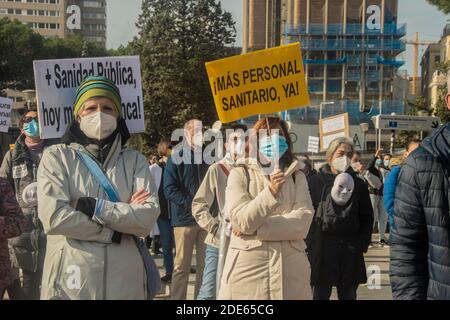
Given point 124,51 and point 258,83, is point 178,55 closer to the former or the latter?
point 124,51

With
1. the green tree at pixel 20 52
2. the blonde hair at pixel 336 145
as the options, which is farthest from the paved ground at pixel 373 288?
the green tree at pixel 20 52

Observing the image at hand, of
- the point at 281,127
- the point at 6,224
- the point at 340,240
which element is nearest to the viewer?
the point at 6,224

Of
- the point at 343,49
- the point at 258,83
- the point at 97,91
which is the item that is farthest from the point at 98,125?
the point at 343,49

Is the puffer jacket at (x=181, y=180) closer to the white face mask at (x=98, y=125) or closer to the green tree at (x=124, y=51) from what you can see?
the white face mask at (x=98, y=125)

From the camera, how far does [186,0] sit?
54.0 metres

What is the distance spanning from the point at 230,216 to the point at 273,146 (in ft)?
1.89

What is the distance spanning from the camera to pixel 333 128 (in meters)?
13.9

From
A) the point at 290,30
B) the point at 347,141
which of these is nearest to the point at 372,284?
the point at 347,141

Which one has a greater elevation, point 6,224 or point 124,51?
point 124,51

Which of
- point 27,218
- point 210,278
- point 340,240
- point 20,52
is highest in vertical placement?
point 20,52

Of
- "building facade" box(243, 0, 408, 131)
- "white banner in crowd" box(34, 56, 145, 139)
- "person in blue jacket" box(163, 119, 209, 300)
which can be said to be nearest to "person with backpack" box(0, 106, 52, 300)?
"white banner in crowd" box(34, 56, 145, 139)

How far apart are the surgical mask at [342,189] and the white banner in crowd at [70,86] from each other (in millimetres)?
2187

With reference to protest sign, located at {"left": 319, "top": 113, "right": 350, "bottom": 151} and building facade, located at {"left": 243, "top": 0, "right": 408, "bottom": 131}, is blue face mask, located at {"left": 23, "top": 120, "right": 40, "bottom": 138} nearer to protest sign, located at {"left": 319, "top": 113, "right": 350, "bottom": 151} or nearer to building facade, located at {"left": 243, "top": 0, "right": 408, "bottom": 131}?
protest sign, located at {"left": 319, "top": 113, "right": 350, "bottom": 151}

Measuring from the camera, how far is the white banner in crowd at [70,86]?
18.0ft
